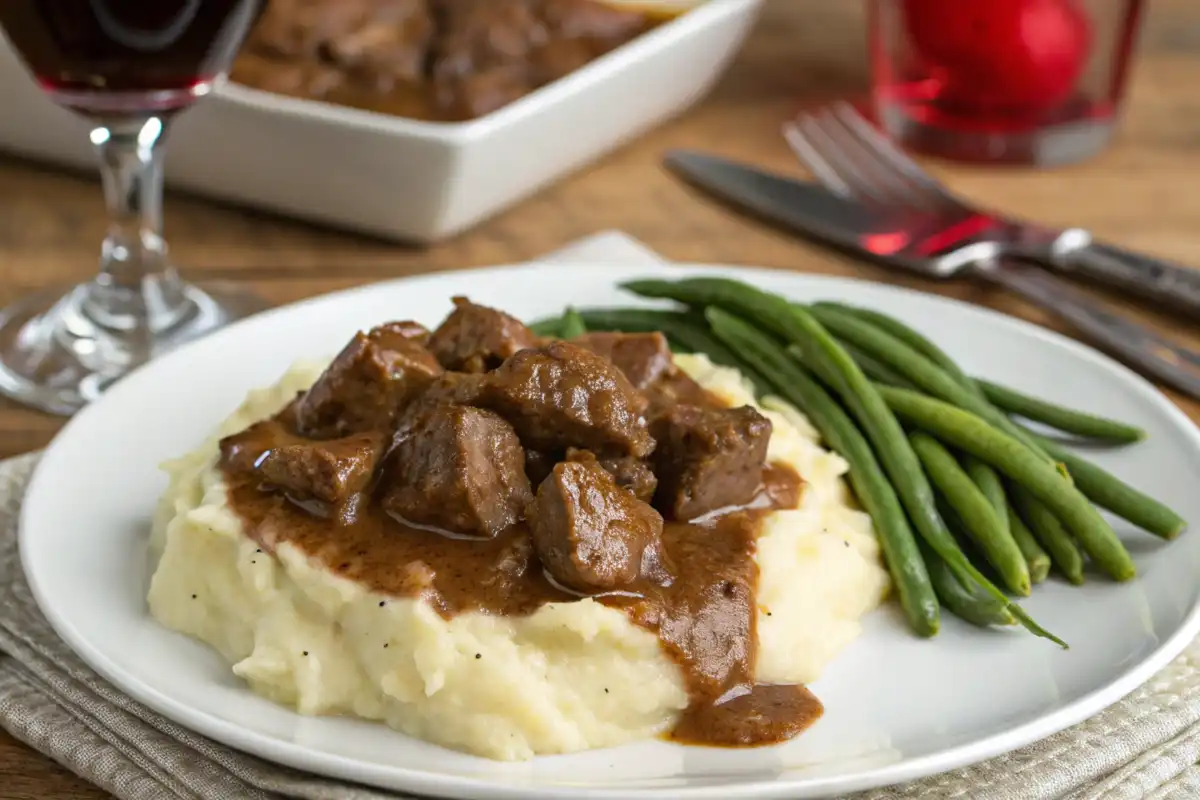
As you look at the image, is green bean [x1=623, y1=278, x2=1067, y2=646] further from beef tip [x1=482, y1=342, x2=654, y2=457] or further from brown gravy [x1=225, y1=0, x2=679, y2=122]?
brown gravy [x1=225, y1=0, x2=679, y2=122]

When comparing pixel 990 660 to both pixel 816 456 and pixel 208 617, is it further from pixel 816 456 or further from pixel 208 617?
pixel 208 617

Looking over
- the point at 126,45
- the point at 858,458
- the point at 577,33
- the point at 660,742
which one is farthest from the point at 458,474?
the point at 577,33

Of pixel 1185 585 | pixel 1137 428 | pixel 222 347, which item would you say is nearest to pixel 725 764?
pixel 1185 585

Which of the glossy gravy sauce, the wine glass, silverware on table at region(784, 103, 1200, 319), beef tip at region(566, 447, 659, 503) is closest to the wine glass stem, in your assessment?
the wine glass

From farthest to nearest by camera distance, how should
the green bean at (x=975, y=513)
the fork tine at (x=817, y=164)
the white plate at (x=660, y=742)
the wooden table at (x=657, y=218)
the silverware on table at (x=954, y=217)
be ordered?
the fork tine at (x=817, y=164) → the wooden table at (x=657, y=218) → the silverware on table at (x=954, y=217) → the green bean at (x=975, y=513) → the white plate at (x=660, y=742)

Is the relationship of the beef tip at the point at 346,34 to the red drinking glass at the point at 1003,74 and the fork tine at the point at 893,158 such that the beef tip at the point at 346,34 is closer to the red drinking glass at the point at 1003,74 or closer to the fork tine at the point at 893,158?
the fork tine at the point at 893,158

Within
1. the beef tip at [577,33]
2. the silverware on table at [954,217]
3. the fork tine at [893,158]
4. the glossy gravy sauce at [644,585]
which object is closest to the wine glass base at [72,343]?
the glossy gravy sauce at [644,585]
